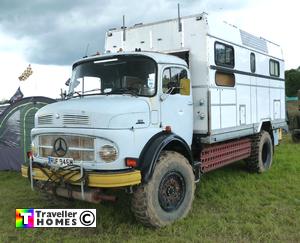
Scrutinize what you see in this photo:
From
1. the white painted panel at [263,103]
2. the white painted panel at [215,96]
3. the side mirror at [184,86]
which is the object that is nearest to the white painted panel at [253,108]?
the white painted panel at [263,103]

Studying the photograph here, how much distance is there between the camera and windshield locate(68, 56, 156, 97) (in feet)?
20.3

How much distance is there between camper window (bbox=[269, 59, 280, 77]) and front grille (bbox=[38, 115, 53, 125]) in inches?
271

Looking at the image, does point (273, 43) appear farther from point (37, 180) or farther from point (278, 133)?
point (37, 180)

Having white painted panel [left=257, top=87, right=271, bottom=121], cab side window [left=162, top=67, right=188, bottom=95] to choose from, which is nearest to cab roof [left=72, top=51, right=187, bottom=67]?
cab side window [left=162, top=67, right=188, bottom=95]

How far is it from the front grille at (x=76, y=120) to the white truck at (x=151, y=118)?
0.05 feet

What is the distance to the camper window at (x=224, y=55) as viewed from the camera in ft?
25.4

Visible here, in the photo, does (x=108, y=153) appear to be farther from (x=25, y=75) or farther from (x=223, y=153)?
(x=25, y=75)

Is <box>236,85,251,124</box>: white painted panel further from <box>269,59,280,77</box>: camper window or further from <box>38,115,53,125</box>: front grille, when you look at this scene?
<box>38,115,53,125</box>: front grille

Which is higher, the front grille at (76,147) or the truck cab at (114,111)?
the truck cab at (114,111)

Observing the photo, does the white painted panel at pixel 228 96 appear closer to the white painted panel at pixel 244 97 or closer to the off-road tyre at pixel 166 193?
the white painted panel at pixel 244 97

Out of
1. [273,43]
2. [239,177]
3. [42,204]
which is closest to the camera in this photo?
[42,204]

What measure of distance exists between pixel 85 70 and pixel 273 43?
640 cm

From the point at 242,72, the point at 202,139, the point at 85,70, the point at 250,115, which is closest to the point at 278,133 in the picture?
the point at 250,115

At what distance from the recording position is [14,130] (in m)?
11.2
